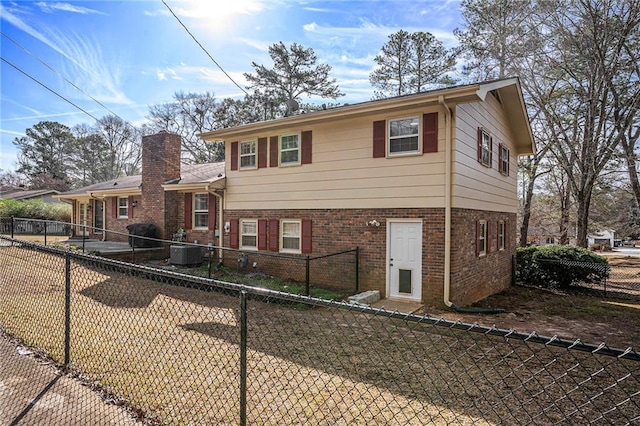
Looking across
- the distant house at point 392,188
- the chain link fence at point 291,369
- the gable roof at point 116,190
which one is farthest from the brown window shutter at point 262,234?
the gable roof at point 116,190

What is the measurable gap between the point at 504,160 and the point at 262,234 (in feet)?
27.7

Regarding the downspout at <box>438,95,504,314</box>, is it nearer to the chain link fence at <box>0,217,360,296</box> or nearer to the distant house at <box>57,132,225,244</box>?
the chain link fence at <box>0,217,360,296</box>

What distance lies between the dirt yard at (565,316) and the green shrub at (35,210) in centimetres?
2684

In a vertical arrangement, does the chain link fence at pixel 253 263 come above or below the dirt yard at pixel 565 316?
above

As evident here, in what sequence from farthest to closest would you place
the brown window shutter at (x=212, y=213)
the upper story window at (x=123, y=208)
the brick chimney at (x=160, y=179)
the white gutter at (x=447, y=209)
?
the upper story window at (x=123, y=208)
the brick chimney at (x=160, y=179)
the brown window shutter at (x=212, y=213)
the white gutter at (x=447, y=209)

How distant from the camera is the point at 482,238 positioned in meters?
10.6

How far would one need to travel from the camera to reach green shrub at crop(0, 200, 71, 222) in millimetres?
25797

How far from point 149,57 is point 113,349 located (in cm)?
840

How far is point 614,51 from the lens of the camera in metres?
15.8

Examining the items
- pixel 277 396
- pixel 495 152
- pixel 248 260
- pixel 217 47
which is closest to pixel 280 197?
pixel 248 260

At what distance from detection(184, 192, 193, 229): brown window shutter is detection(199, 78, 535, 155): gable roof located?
253 cm

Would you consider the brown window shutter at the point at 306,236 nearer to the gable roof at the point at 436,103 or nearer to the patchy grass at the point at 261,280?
the patchy grass at the point at 261,280

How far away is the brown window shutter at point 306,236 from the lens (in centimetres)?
1041

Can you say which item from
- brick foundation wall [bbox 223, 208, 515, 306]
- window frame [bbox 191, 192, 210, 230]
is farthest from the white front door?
window frame [bbox 191, 192, 210, 230]
